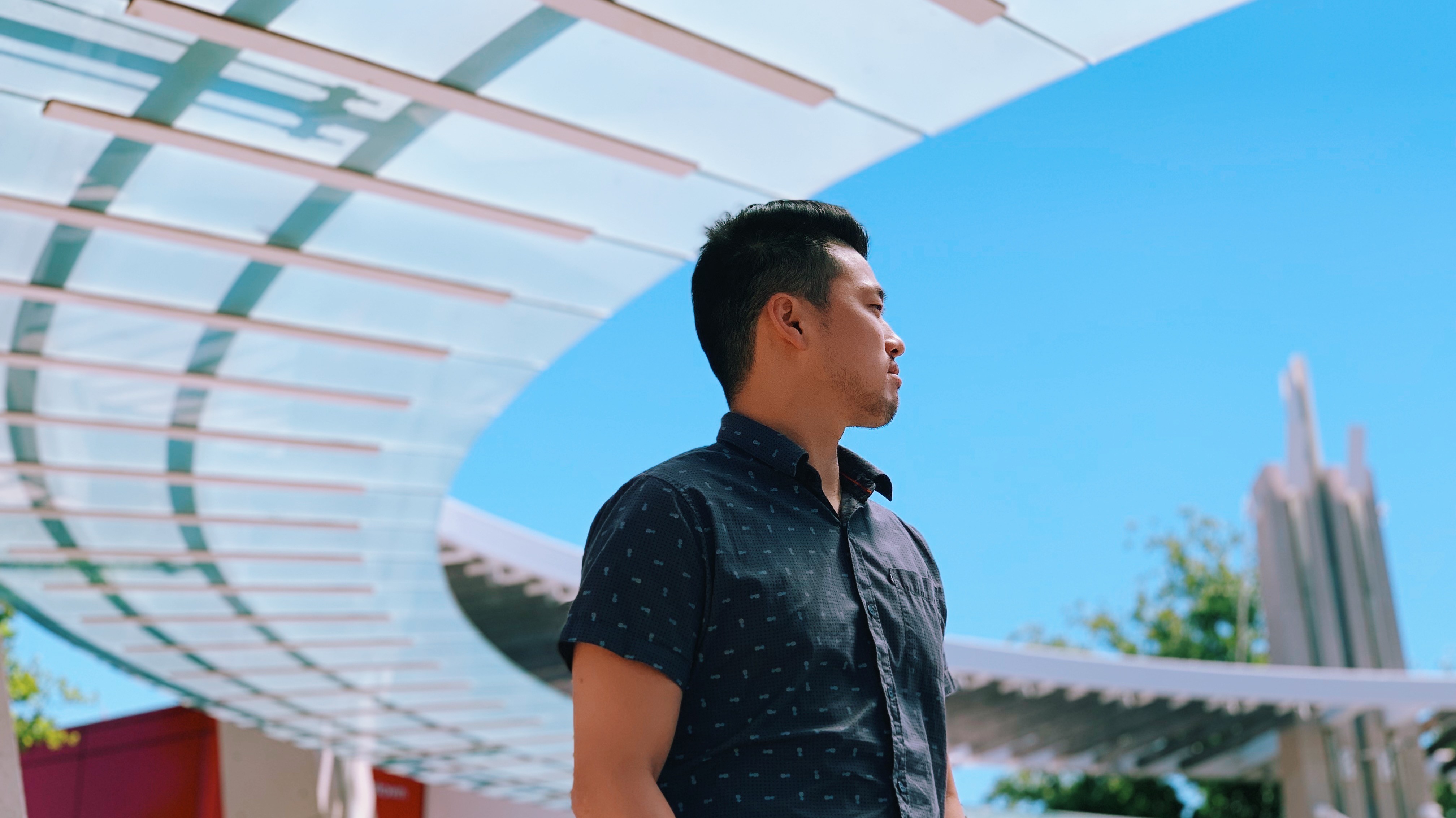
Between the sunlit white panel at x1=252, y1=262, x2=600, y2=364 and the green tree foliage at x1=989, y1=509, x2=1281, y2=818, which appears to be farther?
the green tree foliage at x1=989, y1=509, x2=1281, y2=818

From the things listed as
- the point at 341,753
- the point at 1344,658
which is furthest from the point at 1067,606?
the point at 341,753

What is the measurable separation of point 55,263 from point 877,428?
667cm

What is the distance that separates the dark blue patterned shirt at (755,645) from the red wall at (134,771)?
887 inches

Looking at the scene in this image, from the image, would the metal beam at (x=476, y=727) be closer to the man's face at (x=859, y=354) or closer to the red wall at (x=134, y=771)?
the red wall at (x=134, y=771)

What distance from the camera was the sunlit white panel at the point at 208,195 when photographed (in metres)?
6.47

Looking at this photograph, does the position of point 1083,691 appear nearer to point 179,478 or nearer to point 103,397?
point 179,478

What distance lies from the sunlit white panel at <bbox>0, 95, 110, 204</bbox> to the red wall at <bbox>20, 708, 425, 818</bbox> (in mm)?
18008

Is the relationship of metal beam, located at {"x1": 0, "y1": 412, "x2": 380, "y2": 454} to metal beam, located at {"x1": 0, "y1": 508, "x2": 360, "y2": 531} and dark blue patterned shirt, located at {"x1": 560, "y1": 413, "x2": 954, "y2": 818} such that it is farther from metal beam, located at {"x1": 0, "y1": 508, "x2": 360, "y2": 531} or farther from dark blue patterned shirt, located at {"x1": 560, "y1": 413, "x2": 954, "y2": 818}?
dark blue patterned shirt, located at {"x1": 560, "y1": 413, "x2": 954, "y2": 818}

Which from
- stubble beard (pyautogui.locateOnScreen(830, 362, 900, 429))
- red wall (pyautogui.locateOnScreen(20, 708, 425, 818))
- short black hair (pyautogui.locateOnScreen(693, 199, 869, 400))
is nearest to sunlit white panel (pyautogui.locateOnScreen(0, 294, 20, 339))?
short black hair (pyautogui.locateOnScreen(693, 199, 869, 400))

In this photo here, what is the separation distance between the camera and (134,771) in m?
22.5

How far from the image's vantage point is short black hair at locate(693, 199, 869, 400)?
1896 mm

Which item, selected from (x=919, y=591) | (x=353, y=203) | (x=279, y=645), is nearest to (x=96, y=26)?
(x=353, y=203)

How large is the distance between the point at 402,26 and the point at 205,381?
3.97m

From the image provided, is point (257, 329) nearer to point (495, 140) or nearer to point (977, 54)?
point (495, 140)
